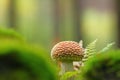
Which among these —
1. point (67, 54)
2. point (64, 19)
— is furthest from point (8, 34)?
point (64, 19)

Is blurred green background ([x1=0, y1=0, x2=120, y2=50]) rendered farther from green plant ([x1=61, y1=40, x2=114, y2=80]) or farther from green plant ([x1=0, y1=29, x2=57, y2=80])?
green plant ([x1=0, y1=29, x2=57, y2=80])

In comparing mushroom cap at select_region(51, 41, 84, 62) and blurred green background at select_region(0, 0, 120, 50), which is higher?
mushroom cap at select_region(51, 41, 84, 62)

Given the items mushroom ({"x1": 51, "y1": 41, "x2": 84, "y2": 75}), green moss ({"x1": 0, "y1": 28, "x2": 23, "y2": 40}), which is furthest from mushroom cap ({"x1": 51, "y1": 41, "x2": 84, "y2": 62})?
green moss ({"x1": 0, "y1": 28, "x2": 23, "y2": 40})

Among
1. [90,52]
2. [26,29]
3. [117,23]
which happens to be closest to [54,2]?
[26,29]

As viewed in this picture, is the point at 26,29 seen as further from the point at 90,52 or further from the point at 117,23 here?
the point at 90,52

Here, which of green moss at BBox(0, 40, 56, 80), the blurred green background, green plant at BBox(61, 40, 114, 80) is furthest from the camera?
the blurred green background

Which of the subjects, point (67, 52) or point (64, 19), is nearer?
point (67, 52)

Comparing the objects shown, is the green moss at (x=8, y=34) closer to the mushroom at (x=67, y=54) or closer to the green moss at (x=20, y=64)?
the green moss at (x=20, y=64)

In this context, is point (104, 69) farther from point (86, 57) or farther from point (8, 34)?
point (86, 57)
